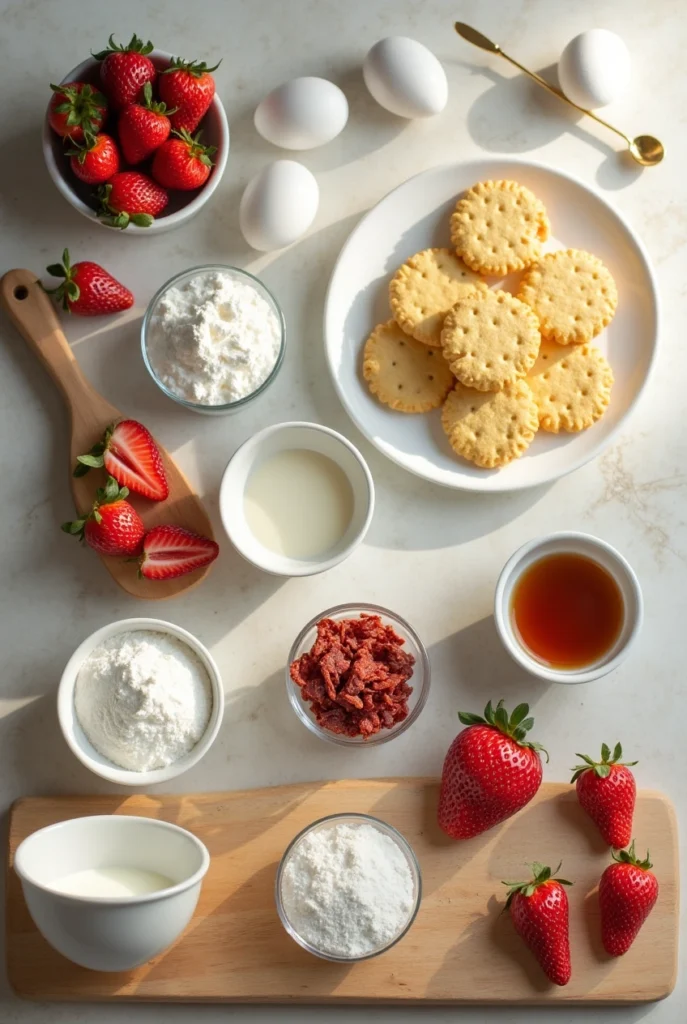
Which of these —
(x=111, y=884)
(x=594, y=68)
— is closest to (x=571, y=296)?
(x=594, y=68)

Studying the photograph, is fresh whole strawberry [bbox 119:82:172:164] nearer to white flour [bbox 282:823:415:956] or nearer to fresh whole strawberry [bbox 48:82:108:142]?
fresh whole strawberry [bbox 48:82:108:142]

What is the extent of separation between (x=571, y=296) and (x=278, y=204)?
1.70 feet

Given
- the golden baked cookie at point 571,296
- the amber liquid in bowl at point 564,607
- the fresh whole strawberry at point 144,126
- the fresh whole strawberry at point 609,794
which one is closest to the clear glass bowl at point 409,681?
the amber liquid in bowl at point 564,607

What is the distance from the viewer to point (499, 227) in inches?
69.3

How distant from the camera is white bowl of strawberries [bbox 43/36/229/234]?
5.52 ft

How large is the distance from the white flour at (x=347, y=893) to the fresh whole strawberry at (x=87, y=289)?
3.13 feet

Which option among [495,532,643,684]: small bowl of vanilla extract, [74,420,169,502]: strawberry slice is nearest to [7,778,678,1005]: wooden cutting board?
[495,532,643,684]: small bowl of vanilla extract

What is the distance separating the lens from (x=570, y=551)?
1.74 metres

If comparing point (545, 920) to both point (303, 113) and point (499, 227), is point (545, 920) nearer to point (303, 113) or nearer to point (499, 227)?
point (499, 227)

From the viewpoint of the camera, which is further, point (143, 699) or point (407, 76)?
point (407, 76)

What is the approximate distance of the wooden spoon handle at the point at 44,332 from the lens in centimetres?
177

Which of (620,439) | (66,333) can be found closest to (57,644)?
(66,333)

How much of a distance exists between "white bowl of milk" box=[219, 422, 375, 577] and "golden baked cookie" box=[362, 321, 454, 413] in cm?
12

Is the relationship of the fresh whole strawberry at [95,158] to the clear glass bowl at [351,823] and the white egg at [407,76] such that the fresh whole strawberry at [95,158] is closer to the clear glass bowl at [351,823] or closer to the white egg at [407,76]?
the white egg at [407,76]
